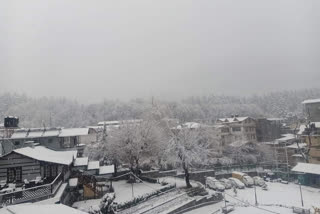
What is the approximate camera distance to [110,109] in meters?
115

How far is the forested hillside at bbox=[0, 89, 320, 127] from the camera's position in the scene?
8356 centimetres

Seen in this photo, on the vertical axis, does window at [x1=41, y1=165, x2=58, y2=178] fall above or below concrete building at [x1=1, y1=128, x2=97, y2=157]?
below

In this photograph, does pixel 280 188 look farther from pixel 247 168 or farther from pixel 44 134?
pixel 44 134

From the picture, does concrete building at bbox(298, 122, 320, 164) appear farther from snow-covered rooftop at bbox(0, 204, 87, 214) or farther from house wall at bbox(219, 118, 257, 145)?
snow-covered rooftop at bbox(0, 204, 87, 214)

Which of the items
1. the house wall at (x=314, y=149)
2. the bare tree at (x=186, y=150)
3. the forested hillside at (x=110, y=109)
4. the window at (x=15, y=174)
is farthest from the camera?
the forested hillside at (x=110, y=109)

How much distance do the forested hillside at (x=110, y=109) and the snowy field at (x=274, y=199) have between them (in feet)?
164

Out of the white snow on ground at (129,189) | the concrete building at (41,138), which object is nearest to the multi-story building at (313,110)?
the white snow on ground at (129,189)

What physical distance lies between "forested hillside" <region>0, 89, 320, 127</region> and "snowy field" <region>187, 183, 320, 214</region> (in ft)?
164

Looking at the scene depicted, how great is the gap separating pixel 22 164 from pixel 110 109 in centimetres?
9775

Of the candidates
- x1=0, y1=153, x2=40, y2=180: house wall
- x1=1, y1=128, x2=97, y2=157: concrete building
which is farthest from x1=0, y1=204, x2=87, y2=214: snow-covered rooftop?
x1=1, y1=128, x2=97, y2=157: concrete building

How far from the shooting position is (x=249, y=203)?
21656 mm

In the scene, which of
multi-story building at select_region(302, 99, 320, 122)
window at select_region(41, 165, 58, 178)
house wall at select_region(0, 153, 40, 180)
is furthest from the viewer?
multi-story building at select_region(302, 99, 320, 122)

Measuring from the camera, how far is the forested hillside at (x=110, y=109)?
8356cm

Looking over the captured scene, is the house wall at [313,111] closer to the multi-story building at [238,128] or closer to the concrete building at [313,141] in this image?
the concrete building at [313,141]
